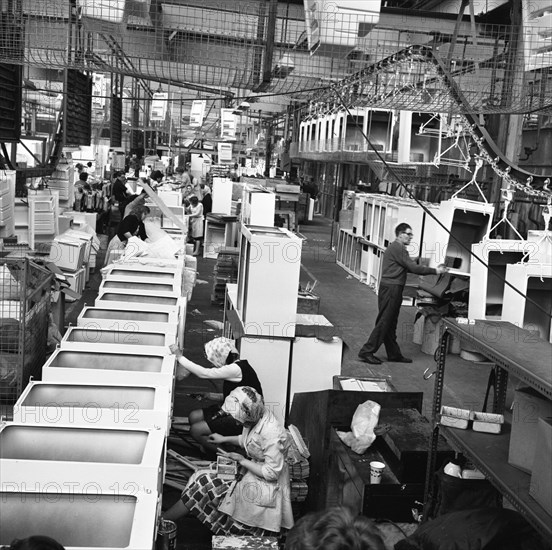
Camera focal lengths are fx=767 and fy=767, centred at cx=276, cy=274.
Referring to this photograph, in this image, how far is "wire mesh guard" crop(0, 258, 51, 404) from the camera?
4.91 metres

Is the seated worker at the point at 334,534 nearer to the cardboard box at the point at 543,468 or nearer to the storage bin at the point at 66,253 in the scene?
the cardboard box at the point at 543,468

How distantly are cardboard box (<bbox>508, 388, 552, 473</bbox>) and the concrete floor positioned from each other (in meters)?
2.26

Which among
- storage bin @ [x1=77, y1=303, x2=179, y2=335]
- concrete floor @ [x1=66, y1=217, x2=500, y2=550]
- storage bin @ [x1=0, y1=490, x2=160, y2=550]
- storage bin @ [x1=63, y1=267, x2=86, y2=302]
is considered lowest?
concrete floor @ [x1=66, y1=217, x2=500, y2=550]

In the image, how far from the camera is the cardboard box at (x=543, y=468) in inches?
120

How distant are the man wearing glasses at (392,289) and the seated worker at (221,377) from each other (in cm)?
361

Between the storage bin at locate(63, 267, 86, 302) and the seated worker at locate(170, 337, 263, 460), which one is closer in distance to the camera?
the seated worker at locate(170, 337, 263, 460)

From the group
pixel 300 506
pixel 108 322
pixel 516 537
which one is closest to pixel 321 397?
pixel 300 506

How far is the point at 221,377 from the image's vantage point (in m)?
5.92

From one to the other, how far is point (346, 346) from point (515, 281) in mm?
1722

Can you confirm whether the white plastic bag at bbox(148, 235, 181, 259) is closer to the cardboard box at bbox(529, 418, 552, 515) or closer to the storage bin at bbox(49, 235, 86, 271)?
the storage bin at bbox(49, 235, 86, 271)

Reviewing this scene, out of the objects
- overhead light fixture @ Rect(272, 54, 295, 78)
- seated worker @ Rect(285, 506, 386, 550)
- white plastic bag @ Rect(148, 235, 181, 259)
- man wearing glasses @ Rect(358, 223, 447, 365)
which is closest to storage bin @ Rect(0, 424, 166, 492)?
seated worker @ Rect(285, 506, 386, 550)

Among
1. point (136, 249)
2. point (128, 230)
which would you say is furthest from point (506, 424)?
point (128, 230)

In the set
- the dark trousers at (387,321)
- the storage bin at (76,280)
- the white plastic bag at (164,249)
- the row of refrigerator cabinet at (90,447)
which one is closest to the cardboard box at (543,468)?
the row of refrigerator cabinet at (90,447)

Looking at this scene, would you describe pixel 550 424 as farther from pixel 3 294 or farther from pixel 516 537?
pixel 3 294
